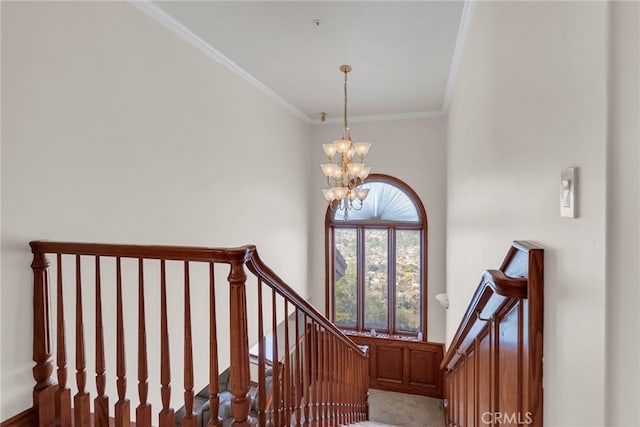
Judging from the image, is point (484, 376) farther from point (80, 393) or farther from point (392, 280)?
point (392, 280)

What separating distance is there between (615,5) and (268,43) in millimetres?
2782

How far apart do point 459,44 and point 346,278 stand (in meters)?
4.01

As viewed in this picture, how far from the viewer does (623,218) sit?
0.68 m

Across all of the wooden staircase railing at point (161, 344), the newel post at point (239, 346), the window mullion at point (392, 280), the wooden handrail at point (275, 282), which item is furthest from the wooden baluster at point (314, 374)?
the window mullion at point (392, 280)

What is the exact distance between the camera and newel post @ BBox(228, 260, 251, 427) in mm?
1284

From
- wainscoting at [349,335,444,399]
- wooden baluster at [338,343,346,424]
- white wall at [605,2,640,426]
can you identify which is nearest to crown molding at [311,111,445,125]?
wainscoting at [349,335,444,399]

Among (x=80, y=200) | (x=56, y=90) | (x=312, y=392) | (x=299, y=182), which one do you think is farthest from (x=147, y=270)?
(x=299, y=182)

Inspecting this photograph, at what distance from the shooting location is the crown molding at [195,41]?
2.36 m

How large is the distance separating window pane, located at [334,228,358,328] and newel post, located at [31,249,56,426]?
454cm

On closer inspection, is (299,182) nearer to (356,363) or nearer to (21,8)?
(356,363)

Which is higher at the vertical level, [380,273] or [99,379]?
[99,379]

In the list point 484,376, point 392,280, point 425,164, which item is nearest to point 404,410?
point 392,280

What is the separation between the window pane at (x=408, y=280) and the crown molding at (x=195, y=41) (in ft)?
9.98

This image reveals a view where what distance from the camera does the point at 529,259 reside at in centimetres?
108
